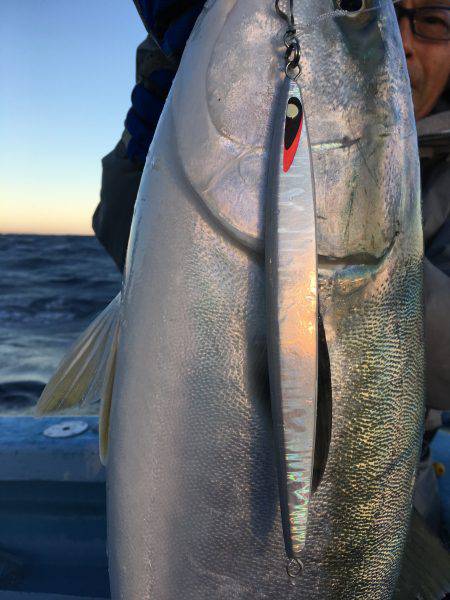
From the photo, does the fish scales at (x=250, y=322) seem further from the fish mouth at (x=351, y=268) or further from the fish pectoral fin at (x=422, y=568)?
the fish pectoral fin at (x=422, y=568)

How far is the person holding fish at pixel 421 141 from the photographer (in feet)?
4.86

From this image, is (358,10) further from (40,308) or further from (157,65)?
(40,308)

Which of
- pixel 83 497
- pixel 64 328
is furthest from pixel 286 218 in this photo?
pixel 64 328

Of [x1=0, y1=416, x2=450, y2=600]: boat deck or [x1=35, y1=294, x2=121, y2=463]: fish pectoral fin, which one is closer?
[x1=35, y1=294, x2=121, y2=463]: fish pectoral fin

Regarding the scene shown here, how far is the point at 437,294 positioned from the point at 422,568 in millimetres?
688

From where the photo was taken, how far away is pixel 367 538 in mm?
1220

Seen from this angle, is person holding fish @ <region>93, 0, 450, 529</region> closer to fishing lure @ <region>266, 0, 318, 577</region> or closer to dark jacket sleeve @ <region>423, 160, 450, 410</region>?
dark jacket sleeve @ <region>423, 160, 450, 410</region>

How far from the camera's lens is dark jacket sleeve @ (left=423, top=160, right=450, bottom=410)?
1.45 meters

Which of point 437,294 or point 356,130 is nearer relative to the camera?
point 356,130

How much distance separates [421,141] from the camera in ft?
6.68

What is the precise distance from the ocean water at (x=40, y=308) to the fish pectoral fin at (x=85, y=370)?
0.73 metres

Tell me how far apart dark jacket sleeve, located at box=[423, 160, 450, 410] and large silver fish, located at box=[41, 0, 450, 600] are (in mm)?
271

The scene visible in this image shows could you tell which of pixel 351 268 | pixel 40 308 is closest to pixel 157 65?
pixel 351 268

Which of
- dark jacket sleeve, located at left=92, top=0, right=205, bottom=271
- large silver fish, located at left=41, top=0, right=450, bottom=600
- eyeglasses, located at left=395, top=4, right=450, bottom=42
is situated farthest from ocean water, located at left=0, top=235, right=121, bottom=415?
eyeglasses, located at left=395, top=4, right=450, bottom=42
